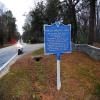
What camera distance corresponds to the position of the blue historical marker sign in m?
11.9

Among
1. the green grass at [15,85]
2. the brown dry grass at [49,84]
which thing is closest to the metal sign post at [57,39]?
the brown dry grass at [49,84]

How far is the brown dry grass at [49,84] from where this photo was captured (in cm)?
1137

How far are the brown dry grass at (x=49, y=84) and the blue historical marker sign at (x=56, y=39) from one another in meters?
1.37

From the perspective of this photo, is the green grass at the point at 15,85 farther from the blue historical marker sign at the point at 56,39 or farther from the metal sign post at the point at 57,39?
the blue historical marker sign at the point at 56,39

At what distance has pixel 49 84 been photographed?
12469 mm

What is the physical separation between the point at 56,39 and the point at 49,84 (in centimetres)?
178

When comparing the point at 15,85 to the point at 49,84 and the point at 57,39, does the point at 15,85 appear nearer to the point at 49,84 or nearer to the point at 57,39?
the point at 49,84

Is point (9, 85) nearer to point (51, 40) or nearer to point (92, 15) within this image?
point (51, 40)

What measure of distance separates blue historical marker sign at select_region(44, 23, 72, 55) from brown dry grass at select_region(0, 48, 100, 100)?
53.8 inches

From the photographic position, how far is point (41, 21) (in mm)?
73125

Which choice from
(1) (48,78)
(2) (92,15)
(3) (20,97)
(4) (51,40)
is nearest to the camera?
(3) (20,97)

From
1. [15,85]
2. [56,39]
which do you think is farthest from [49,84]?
[56,39]

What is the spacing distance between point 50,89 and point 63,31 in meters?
2.12

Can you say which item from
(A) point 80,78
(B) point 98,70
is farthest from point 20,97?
(B) point 98,70
